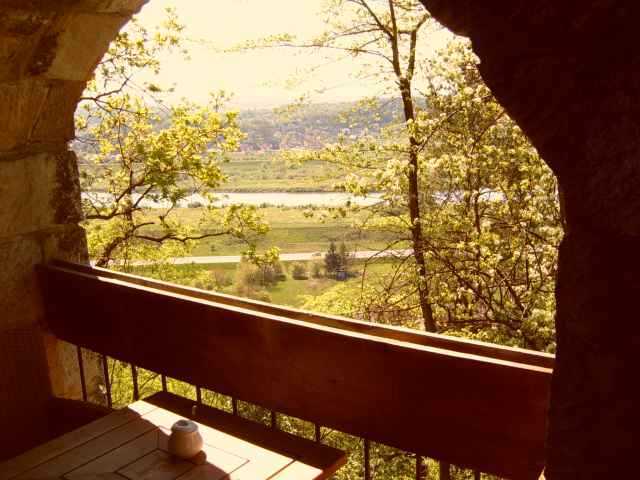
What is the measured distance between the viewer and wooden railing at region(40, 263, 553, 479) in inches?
45.3

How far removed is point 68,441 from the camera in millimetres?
1515

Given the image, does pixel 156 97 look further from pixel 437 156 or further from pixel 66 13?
pixel 66 13

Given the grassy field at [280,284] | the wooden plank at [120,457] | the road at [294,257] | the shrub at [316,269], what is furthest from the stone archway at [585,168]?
the shrub at [316,269]

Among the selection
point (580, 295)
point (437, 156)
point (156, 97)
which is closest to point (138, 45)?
point (156, 97)

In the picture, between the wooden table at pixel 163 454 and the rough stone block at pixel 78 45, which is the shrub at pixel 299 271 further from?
the wooden table at pixel 163 454

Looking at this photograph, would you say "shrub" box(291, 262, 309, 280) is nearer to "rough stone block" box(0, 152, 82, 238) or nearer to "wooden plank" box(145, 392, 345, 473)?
"rough stone block" box(0, 152, 82, 238)

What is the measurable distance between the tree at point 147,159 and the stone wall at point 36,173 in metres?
6.33

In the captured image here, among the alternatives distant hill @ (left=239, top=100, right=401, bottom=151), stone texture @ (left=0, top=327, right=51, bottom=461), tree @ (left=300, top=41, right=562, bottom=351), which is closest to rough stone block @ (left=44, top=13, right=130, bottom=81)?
stone texture @ (left=0, top=327, right=51, bottom=461)

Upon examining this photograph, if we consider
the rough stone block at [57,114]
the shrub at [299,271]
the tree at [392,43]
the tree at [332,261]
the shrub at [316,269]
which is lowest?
the shrub at [299,271]

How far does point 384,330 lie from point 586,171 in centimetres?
80

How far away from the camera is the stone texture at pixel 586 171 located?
0.65m

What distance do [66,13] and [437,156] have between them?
6191 millimetres

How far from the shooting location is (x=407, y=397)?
4.20ft

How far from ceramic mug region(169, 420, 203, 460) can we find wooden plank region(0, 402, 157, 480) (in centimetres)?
25
